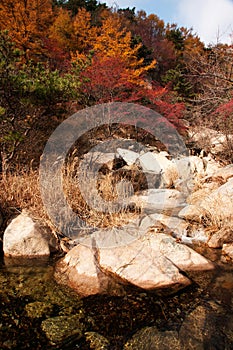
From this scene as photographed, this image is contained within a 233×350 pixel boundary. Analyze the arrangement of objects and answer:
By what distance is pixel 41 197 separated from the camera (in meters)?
4.49

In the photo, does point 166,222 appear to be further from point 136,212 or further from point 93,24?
point 93,24

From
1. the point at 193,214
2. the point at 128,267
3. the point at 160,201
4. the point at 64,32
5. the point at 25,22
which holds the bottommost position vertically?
the point at 128,267

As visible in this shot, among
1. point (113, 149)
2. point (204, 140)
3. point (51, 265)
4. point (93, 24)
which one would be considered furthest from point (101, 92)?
point (93, 24)

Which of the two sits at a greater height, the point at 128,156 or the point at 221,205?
the point at 128,156

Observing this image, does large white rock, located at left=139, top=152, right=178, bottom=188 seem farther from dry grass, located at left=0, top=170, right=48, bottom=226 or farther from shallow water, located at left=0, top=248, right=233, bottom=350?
shallow water, located at left=0, top=248, right=233, bottom=350

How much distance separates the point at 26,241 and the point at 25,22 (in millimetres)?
10831

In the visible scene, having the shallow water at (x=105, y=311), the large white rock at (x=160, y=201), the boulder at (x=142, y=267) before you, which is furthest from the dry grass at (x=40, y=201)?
the shallow water at (x=105, y=311)

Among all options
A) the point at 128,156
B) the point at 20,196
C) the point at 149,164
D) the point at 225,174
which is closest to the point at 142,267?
the point at 20,196

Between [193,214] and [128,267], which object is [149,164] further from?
[128,267]

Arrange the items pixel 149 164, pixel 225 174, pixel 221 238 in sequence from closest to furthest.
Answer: pixel 221 238
pixel 225 174
pixel 149 164

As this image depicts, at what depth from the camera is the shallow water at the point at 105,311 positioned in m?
2.21

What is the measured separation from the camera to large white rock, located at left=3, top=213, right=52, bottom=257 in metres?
3.63

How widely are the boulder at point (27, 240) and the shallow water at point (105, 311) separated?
0.47 meters

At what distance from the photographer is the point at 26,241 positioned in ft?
12.0
